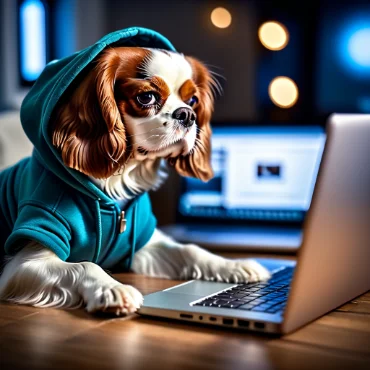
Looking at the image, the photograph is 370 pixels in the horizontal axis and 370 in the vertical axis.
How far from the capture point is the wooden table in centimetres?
71

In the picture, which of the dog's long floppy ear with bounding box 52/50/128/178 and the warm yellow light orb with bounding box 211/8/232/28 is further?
the warm yellow light orb with bounding box 211/8/232/28

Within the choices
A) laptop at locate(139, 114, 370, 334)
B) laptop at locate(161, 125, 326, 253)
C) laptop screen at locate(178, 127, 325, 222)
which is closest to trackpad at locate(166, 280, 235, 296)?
laptop at locate(139, 114, 370, 334)

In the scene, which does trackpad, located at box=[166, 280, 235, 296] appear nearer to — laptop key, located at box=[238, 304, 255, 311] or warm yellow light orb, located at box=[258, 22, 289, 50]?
laptop key, located at box=[238, 304, 255, 311]

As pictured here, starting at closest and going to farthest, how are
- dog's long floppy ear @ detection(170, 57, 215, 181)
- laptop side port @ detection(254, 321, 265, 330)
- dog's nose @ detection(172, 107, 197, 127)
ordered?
laptop side port @ detection(254, 321, 265, 330) → dog's nose @ detection(172, 107, 197, 127) → dog's long floppy ear @ detection(170, 57, 215, 181)

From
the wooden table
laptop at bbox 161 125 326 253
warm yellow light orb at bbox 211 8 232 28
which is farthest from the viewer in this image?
warm yellow light orb at bbox 211 8 232 28

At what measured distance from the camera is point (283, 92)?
2180 millimetres

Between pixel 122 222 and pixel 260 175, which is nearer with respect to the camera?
pixel 122 222

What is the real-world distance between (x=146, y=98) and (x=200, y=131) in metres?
0.20

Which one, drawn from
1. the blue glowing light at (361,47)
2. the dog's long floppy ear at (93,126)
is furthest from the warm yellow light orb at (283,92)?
the dog's long floppy ear at (93,126)

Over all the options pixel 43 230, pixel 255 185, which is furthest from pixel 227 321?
pixel 255 185

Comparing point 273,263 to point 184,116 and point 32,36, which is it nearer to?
point 184,116

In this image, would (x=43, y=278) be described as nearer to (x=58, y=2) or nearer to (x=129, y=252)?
(x=129, y=252)

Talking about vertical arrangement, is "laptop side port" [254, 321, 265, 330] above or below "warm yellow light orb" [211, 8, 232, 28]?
below

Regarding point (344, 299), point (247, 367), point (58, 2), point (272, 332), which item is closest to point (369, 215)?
point (344, 299)
